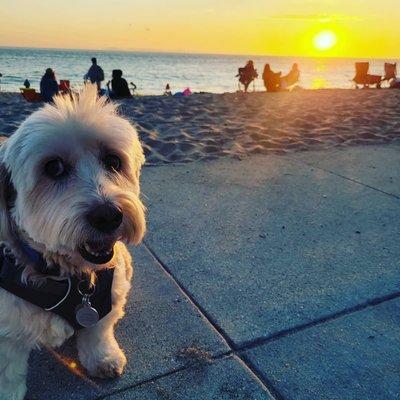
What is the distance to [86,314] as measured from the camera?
242cm

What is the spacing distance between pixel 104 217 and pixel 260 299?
1.63 metres

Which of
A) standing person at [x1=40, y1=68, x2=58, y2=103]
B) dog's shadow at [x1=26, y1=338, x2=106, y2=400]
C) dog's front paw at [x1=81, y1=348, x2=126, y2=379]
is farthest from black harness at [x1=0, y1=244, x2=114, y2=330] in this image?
standing person at [x1=40, y1=68, x2=58, y2=103]

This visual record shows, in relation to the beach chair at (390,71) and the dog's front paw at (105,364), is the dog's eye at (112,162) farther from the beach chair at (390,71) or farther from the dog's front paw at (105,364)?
the beach chair at (390,71)

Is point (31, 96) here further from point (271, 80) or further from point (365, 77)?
point (365, 77)

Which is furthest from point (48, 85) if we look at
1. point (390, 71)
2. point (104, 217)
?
point (390, 71)

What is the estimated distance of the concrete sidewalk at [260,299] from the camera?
2.51 metres

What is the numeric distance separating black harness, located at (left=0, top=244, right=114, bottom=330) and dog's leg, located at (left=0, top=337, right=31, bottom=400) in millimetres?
259

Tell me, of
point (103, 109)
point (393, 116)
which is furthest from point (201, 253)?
point (393, 116)

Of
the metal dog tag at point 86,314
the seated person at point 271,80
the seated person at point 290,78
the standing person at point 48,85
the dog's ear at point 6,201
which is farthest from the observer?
the seated person at point 290,78

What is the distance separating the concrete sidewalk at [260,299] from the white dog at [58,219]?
1.28ft

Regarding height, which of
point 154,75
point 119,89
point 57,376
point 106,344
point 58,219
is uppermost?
point 154,75

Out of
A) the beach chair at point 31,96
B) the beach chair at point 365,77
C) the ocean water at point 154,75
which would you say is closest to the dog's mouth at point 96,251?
the ocean water at point 154,75

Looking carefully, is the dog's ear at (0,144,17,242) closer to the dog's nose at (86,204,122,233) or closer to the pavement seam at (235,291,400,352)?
the dog's nose at (86,204,122,233)

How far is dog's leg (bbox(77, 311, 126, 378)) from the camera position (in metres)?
2.53
